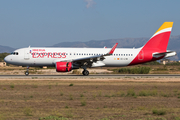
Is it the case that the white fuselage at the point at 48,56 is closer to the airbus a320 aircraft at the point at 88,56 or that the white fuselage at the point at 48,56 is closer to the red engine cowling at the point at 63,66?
the airbus a320 aircraft at the point at 88,56

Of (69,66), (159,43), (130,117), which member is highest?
(159,43)

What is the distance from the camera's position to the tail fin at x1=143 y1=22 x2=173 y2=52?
37.2m

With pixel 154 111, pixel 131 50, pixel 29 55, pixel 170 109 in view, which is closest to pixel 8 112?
pixel 154 111

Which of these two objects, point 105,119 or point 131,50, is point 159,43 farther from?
point 105,119

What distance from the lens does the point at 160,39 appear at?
37250mm

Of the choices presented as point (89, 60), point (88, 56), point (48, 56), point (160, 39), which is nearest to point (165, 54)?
point (160, 39)

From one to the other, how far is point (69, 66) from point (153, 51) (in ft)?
41.3

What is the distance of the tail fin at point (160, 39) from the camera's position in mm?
37188

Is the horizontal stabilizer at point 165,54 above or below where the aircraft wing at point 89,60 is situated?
above

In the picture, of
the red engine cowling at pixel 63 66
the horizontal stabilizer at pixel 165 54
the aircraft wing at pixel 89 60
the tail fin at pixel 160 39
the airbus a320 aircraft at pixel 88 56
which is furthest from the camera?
the tail fin at pixel 160 39

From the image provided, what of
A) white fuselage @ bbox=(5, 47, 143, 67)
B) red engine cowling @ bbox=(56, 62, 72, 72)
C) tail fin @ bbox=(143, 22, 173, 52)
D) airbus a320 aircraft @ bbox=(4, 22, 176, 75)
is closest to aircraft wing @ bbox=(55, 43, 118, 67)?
airbus a320 aircraft @ bbox=(4, 22, 176, 75)

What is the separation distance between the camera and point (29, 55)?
34.3 metres

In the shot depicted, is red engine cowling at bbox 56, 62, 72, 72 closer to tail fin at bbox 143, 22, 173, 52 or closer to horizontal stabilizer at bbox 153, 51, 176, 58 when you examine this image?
tail fin at bbox 143, 22, 173, 52

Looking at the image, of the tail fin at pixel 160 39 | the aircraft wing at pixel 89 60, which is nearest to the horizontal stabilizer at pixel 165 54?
the tail fin at pixel 160 39
